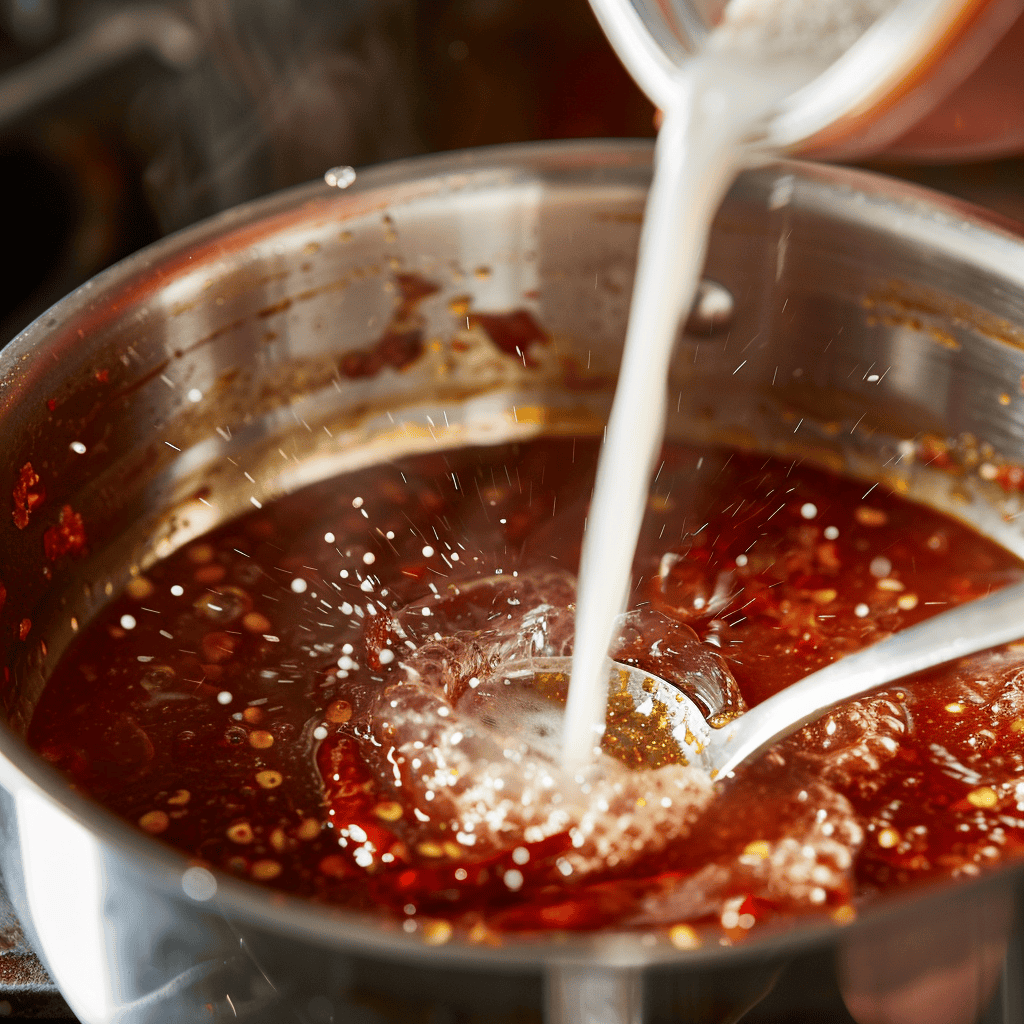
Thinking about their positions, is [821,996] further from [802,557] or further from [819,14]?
[819,14]

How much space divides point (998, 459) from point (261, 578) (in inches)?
22.4

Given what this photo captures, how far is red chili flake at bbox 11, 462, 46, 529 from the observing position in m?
0.73

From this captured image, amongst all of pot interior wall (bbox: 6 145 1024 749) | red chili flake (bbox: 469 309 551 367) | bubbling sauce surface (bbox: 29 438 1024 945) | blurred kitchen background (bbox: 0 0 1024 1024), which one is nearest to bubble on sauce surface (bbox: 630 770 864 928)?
bubbling sauce surface (bbox: 29 438 1024 945)

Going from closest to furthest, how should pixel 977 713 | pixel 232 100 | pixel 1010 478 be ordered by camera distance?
pixel 977 713 < pixel 1010 478 < pixel 232 100

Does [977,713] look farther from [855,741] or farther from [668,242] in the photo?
[668,242]

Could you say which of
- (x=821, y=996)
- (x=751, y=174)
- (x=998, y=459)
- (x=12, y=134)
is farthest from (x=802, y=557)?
(x=12, y=134)

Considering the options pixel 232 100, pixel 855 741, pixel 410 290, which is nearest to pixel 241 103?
pixel 232 100

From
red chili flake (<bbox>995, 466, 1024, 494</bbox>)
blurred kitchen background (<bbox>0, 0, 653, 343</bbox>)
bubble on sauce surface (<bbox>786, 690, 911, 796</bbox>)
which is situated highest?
blurred kitchen background (<bbox>0, 0, 653, 343</bbox>)

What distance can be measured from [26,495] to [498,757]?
347 millimetres

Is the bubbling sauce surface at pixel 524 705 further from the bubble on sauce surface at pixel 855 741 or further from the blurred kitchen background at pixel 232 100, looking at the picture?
the blurred kitchen background at pixel 232 100

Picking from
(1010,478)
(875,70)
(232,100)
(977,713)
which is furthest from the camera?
(232,100)

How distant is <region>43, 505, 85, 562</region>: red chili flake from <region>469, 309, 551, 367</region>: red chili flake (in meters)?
0.36

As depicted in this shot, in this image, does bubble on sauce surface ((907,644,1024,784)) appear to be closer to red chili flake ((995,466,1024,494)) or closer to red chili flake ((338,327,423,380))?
red chili flake ((995,466,1024,494))

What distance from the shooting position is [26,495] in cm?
74
